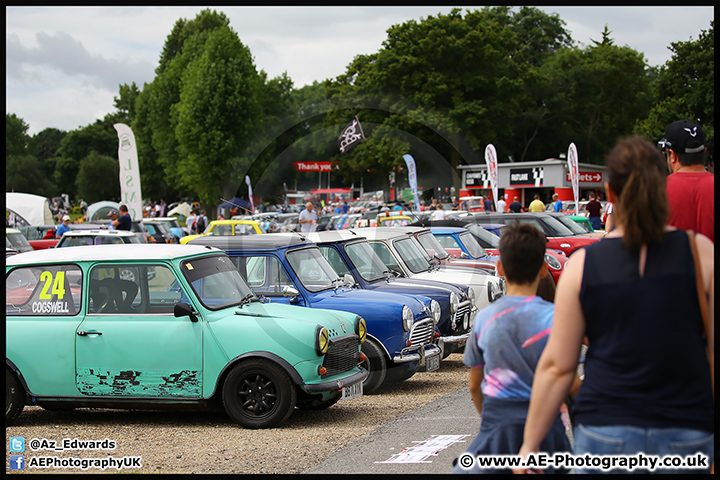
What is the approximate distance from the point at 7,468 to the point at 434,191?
5262 centimetres

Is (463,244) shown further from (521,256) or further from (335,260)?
(521,256)

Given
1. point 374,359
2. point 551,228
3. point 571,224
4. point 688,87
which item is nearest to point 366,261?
point 374,359

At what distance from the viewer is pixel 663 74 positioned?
164ft

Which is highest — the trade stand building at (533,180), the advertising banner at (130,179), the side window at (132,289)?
the trade stand building at (533,180)

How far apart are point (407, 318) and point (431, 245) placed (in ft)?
15.9

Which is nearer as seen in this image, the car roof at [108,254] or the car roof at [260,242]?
the car roof at [108,254]

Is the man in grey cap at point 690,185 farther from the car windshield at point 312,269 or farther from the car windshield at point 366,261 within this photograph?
the car windshield at point 366,261

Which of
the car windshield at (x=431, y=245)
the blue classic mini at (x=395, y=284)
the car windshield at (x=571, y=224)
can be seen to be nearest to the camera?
the blue classic mini at (x=395, y=284)

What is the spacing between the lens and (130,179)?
76.8 ft

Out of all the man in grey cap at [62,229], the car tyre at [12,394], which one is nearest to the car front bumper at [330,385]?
the car tyre at [12,394]

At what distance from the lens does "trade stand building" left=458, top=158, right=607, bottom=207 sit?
47172 millimetres

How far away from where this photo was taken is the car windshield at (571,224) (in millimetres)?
19438

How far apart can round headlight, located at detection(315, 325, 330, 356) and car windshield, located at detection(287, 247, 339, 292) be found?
1.91m

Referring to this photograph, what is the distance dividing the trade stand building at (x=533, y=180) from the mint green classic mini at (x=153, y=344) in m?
42.2
